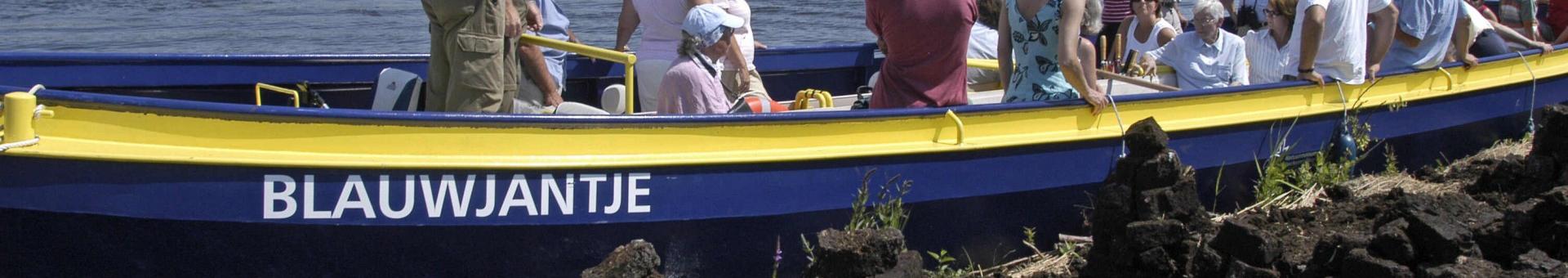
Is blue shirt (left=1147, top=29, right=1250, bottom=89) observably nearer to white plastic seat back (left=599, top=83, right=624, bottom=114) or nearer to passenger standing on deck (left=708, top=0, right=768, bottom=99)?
passenger standing on deck (left=708, top=0, right=768, bottom=99)

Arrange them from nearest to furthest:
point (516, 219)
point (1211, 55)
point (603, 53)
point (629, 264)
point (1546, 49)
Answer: point (629, 264) → point (516, 219) → point (603, 53) → point (1211, 55) → point (1546, 49)

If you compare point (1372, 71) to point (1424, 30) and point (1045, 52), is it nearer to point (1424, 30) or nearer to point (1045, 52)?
point (1424, 30)

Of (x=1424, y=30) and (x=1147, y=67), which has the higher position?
(x=1424, y=30)

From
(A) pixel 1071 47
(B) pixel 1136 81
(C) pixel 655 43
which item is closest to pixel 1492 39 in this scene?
(B) pixel 1136 81

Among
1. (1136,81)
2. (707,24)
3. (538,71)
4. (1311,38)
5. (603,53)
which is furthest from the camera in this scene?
(1136,81)

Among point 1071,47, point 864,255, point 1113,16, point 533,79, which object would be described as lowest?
point 864,255

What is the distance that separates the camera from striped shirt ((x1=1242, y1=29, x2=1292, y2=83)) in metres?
6.85

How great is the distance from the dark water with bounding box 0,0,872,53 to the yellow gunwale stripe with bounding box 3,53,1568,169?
9.24 meters

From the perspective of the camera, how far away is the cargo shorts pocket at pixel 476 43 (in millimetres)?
5113

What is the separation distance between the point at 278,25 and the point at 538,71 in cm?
1071

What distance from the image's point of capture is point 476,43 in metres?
5.14

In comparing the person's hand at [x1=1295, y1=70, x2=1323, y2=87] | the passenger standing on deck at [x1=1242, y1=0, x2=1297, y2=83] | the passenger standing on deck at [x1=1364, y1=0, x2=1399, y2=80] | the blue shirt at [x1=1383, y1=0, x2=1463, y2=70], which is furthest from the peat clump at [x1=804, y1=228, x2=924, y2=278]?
the blue shirt at [x1=1383, y1=0, x2=1463, y2=70]

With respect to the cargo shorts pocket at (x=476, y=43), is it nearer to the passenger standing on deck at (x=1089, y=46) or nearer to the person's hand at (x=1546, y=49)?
the passenger standing on deck at (x=1089, y=46)

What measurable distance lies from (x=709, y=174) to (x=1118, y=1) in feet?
15.9
